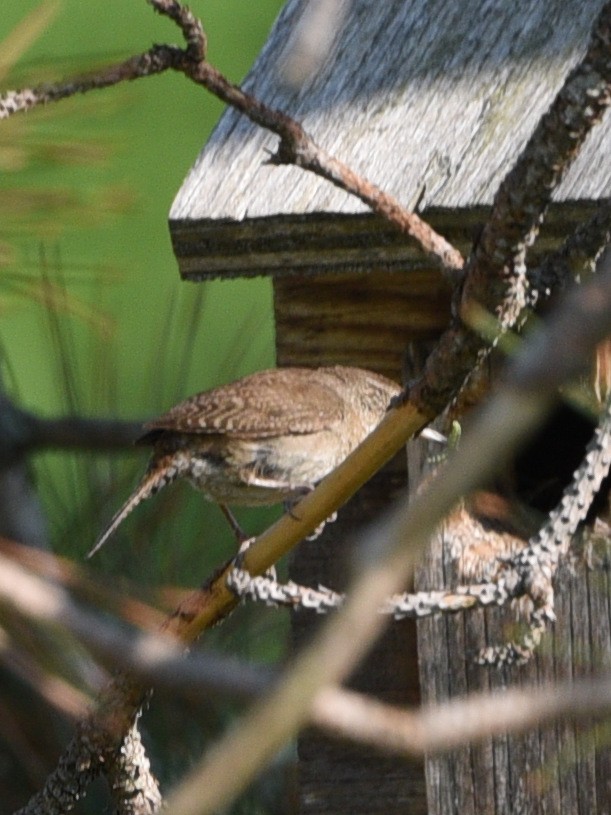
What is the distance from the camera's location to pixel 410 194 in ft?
5.25

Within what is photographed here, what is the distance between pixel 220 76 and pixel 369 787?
1165 millimetres

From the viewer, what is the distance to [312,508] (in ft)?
3.76

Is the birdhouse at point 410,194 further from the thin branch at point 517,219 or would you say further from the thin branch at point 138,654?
the thin branch at point 138,654

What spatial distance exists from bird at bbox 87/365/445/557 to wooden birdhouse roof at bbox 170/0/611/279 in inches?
24.2

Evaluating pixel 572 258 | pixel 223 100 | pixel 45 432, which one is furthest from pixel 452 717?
pixel 45 432

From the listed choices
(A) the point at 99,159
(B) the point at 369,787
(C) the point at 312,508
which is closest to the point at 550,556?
(C) the point at 312,508

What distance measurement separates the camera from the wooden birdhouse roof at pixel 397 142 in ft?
5.20

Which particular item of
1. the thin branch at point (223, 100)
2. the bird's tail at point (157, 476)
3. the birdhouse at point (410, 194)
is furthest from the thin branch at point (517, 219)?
the bird's tail at point (157, 476)

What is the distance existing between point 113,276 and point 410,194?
3.80 feet

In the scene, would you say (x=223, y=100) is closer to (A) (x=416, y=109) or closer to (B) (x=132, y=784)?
(A) (x=416, y=109)

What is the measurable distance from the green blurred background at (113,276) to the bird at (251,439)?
25 cm

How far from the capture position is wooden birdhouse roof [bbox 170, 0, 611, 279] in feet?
5.20

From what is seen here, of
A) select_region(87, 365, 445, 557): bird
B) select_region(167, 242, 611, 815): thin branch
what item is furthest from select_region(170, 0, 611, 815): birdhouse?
select_region(167, 242, 611, 815): thin branch

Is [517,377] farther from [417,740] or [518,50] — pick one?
[518,50]
